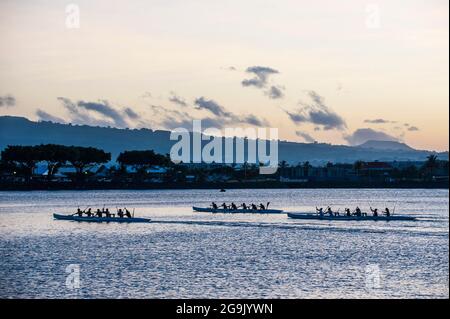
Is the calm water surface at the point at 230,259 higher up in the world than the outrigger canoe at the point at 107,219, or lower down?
lower down

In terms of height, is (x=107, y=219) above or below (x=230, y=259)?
→ above

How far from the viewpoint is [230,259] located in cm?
6475

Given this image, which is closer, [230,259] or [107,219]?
[230,259]

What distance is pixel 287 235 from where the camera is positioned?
84062mm

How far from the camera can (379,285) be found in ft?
170

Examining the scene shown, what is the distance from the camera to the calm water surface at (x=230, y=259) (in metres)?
50.9

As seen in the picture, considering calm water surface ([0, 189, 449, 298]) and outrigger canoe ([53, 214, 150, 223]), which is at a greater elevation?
outrigger canoe ([53, 214, 150, 223])

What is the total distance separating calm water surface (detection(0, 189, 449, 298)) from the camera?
50.9 m
